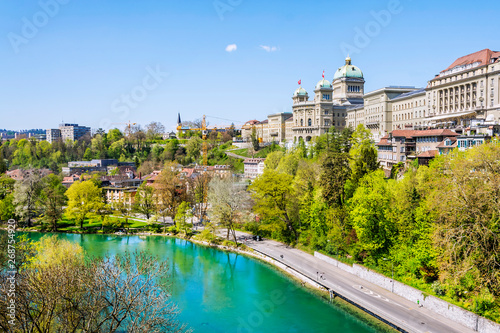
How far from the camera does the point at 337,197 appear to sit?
998 inches

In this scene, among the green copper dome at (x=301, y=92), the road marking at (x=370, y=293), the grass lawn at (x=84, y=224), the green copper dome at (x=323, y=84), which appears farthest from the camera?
the green copper dome at (x=301, y=92)

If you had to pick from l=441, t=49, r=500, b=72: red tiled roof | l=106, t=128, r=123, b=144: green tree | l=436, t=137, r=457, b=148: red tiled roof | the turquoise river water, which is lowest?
the turquoise river water

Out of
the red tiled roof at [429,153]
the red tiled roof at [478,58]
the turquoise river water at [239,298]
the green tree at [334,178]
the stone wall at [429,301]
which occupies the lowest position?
the turquoise river water at [239,298]

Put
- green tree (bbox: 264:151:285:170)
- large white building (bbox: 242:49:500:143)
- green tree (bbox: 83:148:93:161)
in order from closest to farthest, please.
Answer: large white building (bbox: 242:49:500:143), green tree (bbox: 264:151:285:170), green tree (bbox: 83:148:93:161)

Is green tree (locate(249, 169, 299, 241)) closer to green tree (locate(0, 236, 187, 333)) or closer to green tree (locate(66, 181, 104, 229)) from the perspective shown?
green tree (locate(0, 236, 187, 333))

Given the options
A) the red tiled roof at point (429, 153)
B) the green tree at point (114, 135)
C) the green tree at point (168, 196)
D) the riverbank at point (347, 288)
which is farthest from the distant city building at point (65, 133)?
the red tiled roof at point (429, 153)

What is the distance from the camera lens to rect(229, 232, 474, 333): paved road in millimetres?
15736

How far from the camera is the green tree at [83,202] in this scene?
36531 mm

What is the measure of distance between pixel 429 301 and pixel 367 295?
9.12ft

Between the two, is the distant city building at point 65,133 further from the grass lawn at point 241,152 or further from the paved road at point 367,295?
the paved road at point 367,295

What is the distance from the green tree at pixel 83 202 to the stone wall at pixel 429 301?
24.2m

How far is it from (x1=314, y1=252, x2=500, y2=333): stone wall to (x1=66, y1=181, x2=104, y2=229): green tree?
24.2 metres

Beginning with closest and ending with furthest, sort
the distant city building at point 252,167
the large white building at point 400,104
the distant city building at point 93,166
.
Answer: the large white building at point 400,104 < the distant city building at point 252,167 < the distant city building at point 93,166

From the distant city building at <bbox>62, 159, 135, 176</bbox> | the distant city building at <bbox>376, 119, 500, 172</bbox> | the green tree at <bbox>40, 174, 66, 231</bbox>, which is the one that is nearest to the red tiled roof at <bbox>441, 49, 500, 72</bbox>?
the distant city building at <bbox>376, 119, 500, 172</bbox>
